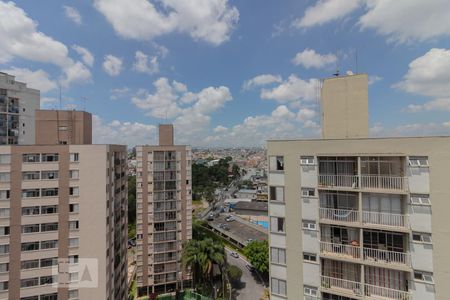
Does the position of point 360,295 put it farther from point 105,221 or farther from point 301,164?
point 105,221

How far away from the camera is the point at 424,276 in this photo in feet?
42.2

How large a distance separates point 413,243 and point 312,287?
6.19 m

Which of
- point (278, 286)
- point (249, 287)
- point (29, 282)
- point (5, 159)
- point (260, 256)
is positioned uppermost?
point (5, 159)

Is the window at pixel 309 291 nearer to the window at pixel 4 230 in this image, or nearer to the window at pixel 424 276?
the window at pixel 424 276

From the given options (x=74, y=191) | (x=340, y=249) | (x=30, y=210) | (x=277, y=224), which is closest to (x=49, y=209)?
(x=30, y=210)

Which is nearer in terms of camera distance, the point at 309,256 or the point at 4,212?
the point at 309,256

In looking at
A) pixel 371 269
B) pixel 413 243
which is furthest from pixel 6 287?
pixel 413 243

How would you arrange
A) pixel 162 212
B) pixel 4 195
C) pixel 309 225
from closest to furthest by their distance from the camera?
pixel 309 225
pixel 4 195
pixel 162 212

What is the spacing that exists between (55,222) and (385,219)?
1113 inches

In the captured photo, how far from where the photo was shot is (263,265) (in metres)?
46.8

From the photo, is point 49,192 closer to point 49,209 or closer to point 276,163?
point 49,209

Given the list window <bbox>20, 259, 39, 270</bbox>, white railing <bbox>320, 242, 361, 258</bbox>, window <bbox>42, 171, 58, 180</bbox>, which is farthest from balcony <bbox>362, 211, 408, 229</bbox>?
window <bbox>20, 259, 39, 270</bbox>

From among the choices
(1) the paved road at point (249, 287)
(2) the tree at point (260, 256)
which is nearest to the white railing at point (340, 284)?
(2) the tree at point (260, 256)

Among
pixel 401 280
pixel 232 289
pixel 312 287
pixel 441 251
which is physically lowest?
pixel 232 289
